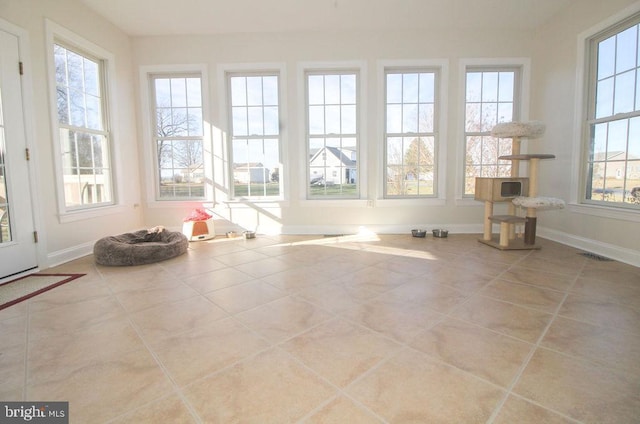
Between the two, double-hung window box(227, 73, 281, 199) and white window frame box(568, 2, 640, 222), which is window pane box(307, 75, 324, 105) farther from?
white window frame box(568, 2, 640, 222)

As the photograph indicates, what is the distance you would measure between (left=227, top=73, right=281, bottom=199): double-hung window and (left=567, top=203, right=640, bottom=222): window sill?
387 centimetres

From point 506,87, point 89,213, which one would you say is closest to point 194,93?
point 89,213

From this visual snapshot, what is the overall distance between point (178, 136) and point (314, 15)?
259 centimetres

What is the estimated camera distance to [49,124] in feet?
10.9

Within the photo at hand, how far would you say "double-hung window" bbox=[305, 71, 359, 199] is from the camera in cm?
474

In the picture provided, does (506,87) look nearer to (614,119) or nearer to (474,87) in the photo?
(474,87)

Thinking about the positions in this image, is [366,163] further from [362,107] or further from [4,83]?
[4,83]

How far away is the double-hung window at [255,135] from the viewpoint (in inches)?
187

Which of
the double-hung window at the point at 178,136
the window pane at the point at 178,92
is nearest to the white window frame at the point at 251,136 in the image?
the double-hung window at the point at 178,136

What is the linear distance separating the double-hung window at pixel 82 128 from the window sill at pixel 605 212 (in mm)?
5879

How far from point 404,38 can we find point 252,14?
2.12 meters

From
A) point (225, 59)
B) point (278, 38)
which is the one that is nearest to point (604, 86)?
point (278, 38)

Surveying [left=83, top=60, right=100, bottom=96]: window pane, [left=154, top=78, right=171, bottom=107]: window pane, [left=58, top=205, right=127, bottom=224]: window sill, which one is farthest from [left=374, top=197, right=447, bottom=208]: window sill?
[left=83, top=60, right=100, bottom=96]: window pane

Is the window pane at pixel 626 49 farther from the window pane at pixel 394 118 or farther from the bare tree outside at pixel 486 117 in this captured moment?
the window pane at pixel 394 118
